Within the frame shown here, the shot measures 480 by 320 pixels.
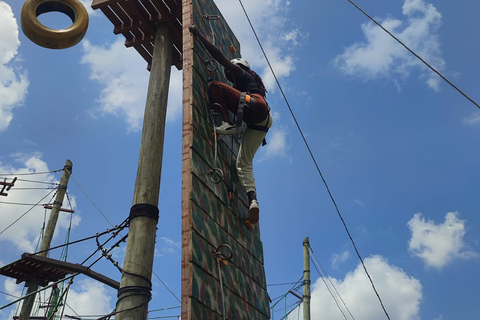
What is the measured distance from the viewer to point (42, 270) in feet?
34.2

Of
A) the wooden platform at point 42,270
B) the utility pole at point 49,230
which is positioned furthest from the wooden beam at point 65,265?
the utility pole at point 49,230

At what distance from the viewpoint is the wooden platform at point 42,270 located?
30.1ft

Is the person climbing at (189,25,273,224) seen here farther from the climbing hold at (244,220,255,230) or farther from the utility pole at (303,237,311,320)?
the utility pole at (303,237,311,320)

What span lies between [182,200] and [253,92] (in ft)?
5.83

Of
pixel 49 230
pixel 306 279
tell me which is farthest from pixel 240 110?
A: pixel 306 279

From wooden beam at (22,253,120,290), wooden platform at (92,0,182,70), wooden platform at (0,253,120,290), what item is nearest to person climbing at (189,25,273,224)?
wooden platform at (92,0,182,70)

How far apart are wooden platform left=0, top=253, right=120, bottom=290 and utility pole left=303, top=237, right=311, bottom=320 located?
5.81 metres

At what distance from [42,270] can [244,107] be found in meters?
7.71

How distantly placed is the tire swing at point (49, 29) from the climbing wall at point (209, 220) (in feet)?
4.04

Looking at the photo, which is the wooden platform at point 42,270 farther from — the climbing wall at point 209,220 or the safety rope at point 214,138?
the safety rope at point 214,138

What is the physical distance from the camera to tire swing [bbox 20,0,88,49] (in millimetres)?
5027

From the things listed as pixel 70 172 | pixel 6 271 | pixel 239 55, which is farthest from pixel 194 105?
pixel 70 172

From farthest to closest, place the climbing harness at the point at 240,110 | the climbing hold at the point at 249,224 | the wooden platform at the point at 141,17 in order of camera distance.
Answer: the wooden platform at the point at 141,17
the climbing hold at the point at 249,224
the climbing harness at the point at 240,110

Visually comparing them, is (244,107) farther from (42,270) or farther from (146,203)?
(42,270)
